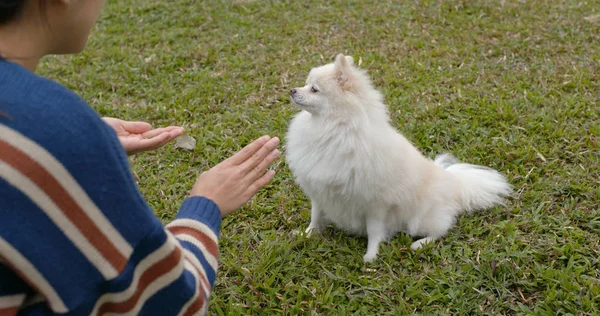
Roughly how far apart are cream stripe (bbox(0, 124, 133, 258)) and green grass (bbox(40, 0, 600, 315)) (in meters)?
1.46

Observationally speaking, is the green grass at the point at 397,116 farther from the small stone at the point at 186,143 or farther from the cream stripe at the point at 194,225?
the cream stripe at the point at 194,225

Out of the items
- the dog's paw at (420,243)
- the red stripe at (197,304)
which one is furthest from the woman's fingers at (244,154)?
the dog's paw at (420,243)

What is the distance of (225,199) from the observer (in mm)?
1416

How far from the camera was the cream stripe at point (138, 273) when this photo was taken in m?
1.00

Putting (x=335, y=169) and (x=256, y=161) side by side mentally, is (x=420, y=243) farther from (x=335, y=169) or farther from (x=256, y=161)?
(x=256, y=161)

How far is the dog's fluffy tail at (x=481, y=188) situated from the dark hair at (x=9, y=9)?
2511 mm

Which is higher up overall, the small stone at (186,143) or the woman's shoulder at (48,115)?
the woman's shoulder at (48,115)

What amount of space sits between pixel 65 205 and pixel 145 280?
0.24m

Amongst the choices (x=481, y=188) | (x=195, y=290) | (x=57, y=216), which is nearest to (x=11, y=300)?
(x=57, y=216)

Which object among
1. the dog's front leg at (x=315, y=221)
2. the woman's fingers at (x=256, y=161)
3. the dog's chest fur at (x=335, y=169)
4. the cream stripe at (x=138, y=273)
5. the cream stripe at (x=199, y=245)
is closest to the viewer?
the cream stripe at (x=138, y=273)

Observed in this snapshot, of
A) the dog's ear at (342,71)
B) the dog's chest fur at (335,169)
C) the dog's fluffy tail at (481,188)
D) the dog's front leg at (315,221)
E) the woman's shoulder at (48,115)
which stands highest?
the woman's shoulder at (48,115)

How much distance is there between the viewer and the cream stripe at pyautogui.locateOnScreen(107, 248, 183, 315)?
1.04m

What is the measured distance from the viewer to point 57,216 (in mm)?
896

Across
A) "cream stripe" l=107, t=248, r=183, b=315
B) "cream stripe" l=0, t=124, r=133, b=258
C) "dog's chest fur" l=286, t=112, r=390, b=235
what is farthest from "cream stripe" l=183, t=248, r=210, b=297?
"dog's chest fur" l=286, t=112, r=390, b=235
